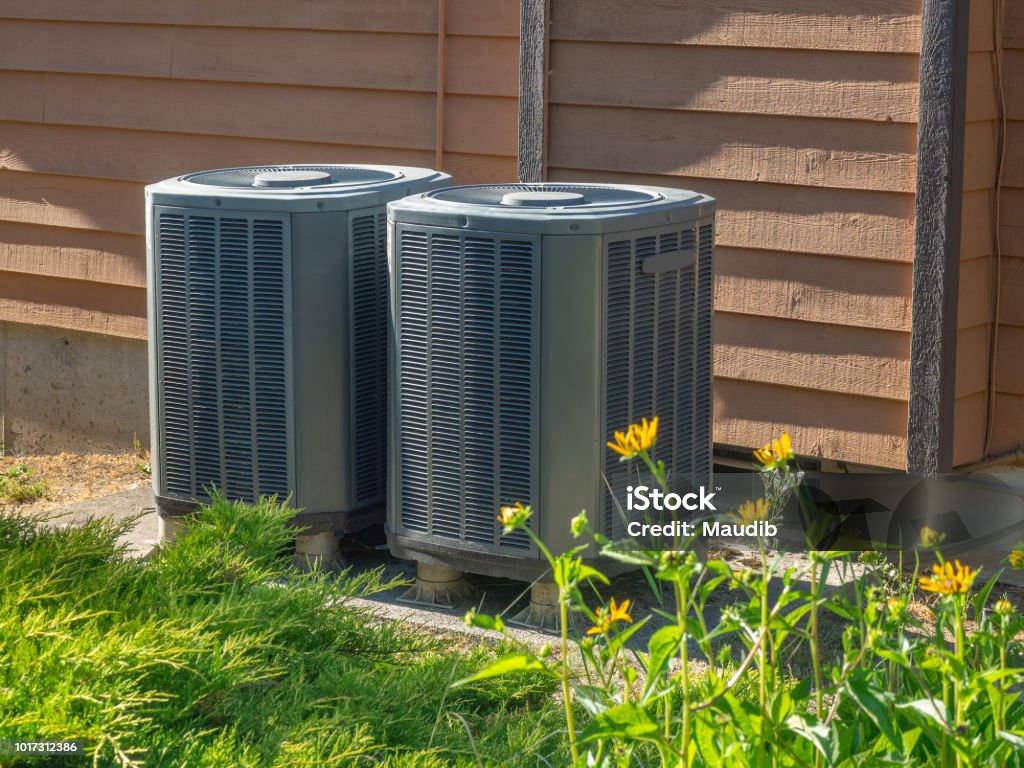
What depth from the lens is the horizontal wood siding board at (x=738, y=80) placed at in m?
4.15

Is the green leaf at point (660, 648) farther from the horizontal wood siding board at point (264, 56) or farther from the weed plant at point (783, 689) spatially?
the horizontal wood siding board at point (264, 56)

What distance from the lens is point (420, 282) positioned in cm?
364

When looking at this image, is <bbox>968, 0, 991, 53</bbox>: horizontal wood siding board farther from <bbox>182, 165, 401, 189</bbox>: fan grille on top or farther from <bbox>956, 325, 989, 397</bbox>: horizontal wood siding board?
<bbox>182, 165, 401, 189</bbox>: fan grille on top

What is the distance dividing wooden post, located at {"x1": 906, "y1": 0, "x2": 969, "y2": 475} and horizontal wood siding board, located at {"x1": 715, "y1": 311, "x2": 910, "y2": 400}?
0.36 feet

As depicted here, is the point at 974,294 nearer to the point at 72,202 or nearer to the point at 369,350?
the point at 369,350

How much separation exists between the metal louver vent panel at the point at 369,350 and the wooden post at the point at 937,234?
162 centimetres

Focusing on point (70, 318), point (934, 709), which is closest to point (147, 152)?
point (70, 318)

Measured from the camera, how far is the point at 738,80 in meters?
4.40

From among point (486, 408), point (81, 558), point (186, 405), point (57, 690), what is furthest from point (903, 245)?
point (57, 690)

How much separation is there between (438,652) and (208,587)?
2.38 ft

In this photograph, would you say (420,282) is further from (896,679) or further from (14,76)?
(14,76)

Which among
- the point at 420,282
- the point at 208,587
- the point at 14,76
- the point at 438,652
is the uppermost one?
the point at 14,76

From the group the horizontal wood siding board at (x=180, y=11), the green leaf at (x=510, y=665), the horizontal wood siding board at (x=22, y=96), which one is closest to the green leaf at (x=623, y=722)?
the green leaf at (x=510, y=665)

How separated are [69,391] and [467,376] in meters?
3.61
